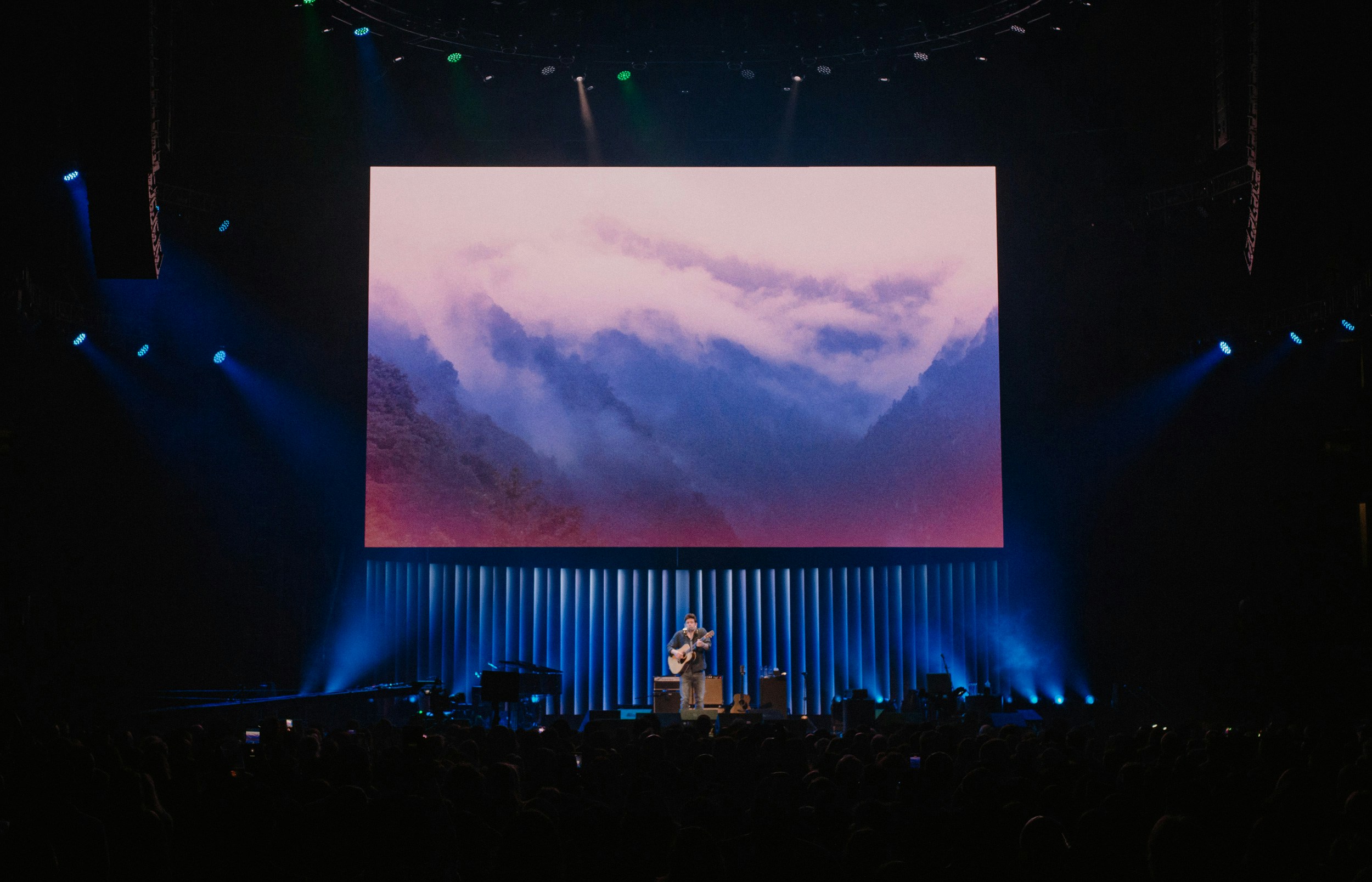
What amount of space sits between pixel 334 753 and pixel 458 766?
1503 millimetres

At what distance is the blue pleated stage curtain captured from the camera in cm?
1628

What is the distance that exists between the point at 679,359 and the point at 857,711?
17.4ft

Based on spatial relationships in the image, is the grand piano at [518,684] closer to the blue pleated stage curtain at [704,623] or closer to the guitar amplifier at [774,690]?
the blue pleated stage curtain at [704,623]

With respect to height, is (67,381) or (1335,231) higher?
(1335,231)

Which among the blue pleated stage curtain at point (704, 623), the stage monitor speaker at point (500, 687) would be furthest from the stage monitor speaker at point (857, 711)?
the stage monitor speaker at point (500, 687)

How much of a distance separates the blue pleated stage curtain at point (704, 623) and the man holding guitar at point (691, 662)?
4.91 feet

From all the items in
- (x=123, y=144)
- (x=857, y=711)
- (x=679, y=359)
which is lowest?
(x=857, y=711)

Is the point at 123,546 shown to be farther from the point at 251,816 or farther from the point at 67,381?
the point at 251,816

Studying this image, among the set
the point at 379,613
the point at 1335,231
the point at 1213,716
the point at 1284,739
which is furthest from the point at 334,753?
the point at 1335,231

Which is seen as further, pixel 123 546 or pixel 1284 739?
pixel 123 546

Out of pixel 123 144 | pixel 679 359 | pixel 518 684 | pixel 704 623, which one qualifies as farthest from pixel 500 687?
pixel 123 144

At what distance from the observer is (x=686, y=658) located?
14727 mm

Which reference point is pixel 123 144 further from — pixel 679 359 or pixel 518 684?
pixel 679 359

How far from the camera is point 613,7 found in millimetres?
14195
